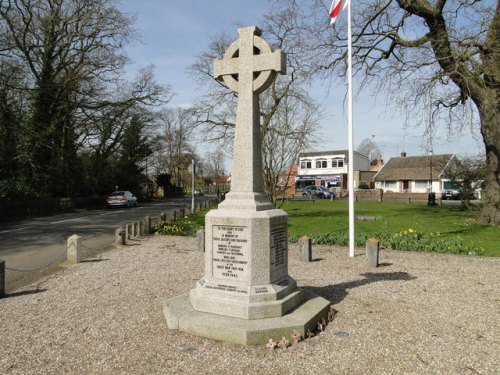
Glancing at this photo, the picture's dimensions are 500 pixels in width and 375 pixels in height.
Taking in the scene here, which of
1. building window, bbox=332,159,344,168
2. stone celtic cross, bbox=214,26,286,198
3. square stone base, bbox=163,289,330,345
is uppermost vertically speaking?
building window, bbox=332,159,344,168

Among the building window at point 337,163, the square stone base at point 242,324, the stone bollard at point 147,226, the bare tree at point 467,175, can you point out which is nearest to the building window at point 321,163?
the building window at point 337,163

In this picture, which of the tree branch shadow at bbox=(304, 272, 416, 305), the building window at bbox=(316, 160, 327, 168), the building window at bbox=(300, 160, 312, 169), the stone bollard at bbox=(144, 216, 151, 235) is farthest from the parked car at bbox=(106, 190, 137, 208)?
the building window at bbox=(316, 160, 327, 168)

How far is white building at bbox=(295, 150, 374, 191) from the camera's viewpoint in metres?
71.4

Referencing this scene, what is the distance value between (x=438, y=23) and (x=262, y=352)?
17074 millimetres

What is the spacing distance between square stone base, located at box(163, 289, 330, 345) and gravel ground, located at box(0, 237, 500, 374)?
0.11m

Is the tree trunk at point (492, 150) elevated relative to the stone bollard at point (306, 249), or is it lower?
elevated

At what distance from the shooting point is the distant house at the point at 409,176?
6180 centimetres

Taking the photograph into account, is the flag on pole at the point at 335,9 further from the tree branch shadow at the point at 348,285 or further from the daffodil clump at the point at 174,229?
the daffodil clump at the point at 174,229

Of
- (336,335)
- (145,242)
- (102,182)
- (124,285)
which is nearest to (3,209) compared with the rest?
(145,242)

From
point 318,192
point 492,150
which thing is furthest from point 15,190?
point 318,192

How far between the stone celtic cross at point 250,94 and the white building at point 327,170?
64.9 meters

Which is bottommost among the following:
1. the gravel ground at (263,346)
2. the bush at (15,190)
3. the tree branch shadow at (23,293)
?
the tree branch shadow at (23,293)

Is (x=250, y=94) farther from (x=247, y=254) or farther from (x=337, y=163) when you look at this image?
(x=337, y=163)

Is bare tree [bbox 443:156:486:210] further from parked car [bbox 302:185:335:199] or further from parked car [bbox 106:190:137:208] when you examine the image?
parked car [bbox 106:190:137:208]
